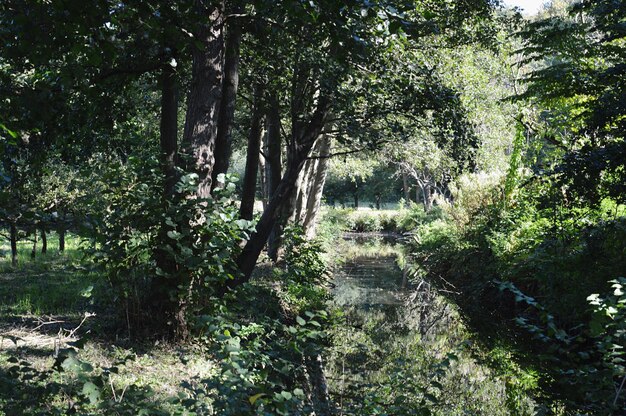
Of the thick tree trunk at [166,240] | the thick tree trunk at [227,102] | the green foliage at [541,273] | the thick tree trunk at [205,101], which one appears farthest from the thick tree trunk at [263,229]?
the green foliage at [541,273]

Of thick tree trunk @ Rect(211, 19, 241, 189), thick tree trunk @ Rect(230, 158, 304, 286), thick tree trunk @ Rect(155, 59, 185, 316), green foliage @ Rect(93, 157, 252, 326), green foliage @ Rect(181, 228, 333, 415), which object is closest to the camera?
green foliage @ Rect(181, 228, 333, 415)

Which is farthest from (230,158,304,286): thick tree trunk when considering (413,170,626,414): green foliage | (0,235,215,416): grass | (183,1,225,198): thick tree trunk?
(413,170,626,414): green foliage

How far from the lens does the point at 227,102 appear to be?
8.02 meters

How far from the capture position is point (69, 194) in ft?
50.8

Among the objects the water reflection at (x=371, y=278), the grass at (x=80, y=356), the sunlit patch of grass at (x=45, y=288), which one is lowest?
the water reflection at (x=371, y=278)

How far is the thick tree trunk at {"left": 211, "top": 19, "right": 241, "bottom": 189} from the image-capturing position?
802 cm

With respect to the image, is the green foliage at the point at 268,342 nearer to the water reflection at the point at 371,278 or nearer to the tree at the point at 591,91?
the water reflection at the point at 371,278

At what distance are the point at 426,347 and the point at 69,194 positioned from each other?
10.7 metres

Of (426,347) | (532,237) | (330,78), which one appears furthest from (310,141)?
(532,237)

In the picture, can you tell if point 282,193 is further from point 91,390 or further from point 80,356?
point 91,390

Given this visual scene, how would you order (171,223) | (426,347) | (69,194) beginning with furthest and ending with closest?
(69,194) → (426,347) → (171,223)

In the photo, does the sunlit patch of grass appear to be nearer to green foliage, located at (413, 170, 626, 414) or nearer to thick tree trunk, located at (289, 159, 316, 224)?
green foliage, located at (413, 170, 626, 414)

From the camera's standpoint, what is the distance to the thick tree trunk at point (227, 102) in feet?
26.3

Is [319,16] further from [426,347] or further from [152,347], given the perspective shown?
[426,347]
